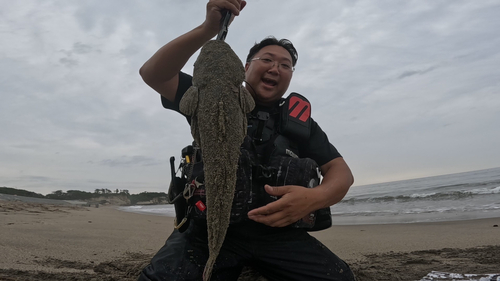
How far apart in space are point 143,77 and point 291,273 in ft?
7.24

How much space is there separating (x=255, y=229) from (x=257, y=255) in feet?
0.74

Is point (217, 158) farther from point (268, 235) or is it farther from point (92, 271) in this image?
point (92, 271)

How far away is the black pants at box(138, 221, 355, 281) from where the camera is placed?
2699 millimetres

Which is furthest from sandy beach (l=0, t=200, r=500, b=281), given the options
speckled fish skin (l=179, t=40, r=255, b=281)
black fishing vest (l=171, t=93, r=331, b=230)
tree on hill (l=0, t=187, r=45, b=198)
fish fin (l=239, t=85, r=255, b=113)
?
tree on hill (l=0, t=187, r=45, b=198)

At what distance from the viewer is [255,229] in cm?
282

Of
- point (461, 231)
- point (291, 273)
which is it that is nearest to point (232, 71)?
point (291, 273)

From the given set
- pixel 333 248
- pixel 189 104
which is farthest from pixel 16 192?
pixel 189 104

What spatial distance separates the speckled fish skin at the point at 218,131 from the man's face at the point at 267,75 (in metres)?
1.09

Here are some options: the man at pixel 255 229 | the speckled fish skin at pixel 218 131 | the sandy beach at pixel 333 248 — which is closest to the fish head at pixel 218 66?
the speckled fish skin at pixel 218 131

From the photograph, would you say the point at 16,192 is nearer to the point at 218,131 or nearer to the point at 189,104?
the point at 189,104

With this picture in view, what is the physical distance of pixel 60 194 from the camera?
118 ft

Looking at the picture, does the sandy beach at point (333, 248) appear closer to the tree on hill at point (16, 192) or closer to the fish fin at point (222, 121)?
the fish fin at point (222, 121)

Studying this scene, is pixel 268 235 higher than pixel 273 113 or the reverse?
the reverse

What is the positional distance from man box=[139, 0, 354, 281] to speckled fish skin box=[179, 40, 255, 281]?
0.42 meters
